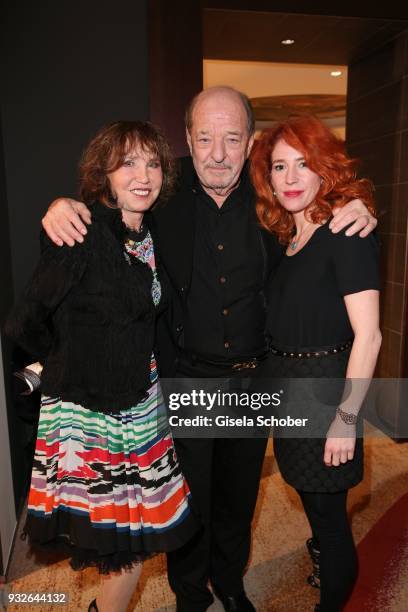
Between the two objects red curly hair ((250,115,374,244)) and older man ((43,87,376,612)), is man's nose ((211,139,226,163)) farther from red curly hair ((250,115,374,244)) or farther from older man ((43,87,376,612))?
red curly hair ((250,115,374,244))

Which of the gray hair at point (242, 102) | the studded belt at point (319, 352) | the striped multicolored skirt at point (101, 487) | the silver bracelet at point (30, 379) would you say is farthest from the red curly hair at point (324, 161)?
the silver bracelet at point (30, 379)

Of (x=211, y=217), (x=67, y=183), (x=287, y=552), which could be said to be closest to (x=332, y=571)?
(x=287, y=552)

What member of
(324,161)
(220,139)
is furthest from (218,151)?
(324,161)

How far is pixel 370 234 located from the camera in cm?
151

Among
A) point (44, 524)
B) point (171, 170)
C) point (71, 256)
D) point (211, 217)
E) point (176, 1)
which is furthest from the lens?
point (176, 1)

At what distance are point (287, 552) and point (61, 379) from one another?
1591 millimetres

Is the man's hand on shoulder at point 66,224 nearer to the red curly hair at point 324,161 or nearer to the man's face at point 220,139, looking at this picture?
the man's face at point 220,139

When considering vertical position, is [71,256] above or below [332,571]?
above

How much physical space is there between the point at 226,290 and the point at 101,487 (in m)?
0.81

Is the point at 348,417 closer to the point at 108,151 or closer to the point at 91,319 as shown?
the point at 91,319

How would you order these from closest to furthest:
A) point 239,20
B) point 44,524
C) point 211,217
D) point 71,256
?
1. point 71,256
2. point 44,524
3. point 211,217
4. point 239,20

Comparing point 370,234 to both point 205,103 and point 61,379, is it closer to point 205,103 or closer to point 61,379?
point 205,103

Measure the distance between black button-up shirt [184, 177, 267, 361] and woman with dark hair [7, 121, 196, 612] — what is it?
1.01 feet

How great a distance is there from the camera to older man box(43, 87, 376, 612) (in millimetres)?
1816
